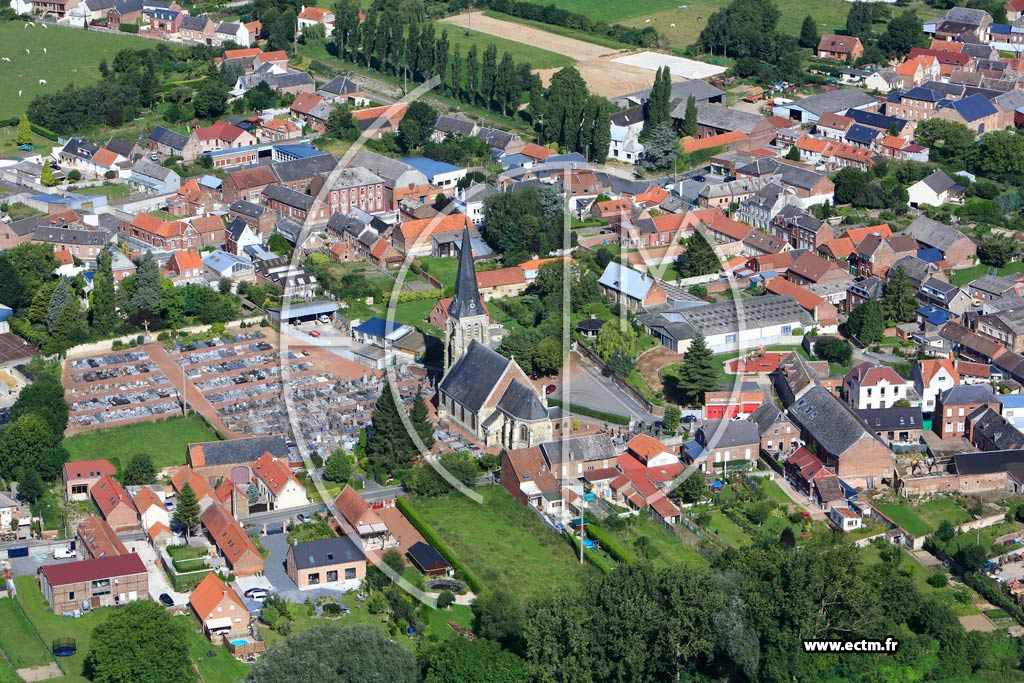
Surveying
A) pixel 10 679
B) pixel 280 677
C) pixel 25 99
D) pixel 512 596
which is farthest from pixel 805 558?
pixel 25 99

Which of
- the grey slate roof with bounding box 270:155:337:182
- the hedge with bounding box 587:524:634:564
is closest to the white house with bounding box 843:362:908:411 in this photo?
the hedge with bounding box 587:524:634:564

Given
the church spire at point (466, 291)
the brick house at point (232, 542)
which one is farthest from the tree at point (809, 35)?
the brick house at point (232, 542)

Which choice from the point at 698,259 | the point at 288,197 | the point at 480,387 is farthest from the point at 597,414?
the point at 288,197

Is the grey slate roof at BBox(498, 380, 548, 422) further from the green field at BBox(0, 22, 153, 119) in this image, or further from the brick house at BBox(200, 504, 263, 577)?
the green field at BBox(0, 22, 153, 119)

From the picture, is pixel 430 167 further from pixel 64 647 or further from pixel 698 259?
pixel 64 647

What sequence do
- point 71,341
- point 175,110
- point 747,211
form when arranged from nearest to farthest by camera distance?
point 71,341
point 747,211
point 175,110

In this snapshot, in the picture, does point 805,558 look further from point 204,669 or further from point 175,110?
point 175,110
